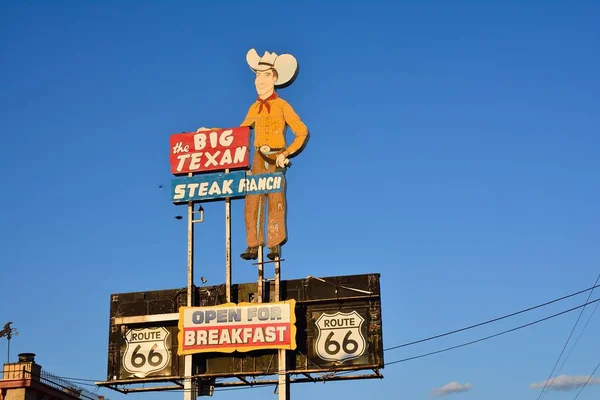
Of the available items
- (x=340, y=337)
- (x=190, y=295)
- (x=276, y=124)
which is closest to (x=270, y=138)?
(x=276, y=124)

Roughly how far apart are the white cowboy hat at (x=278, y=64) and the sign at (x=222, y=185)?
17.7ft

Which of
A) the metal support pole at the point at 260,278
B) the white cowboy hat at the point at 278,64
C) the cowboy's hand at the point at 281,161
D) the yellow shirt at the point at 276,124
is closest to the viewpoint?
the metal support pole at the point at 260,278

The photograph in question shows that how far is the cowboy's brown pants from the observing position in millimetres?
46781

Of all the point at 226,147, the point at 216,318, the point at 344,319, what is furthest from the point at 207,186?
the point at 344,319

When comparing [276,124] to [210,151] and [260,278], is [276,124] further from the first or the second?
[260,278]

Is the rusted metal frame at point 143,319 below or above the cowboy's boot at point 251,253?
below

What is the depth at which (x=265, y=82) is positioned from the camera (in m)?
49.7

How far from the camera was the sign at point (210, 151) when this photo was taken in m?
48.3

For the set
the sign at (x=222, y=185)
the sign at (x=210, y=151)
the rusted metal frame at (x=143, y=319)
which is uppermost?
the sign at (x=210, y=151)

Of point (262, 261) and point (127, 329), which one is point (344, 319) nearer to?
point (262, 261)

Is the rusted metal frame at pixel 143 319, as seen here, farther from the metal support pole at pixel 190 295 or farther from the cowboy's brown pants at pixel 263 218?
the cowboy's brown pants at pixel 263 218

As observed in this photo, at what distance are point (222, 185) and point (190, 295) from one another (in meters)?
5.81

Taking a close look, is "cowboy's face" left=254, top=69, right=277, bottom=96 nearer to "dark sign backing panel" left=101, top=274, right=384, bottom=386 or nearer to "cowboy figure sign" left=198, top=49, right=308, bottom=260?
"cowboy figure sign" left=198, top=49, right=308, bottom=260

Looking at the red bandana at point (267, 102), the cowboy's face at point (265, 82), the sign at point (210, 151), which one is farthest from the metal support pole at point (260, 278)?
the cowboy's face at point (265, 82)
